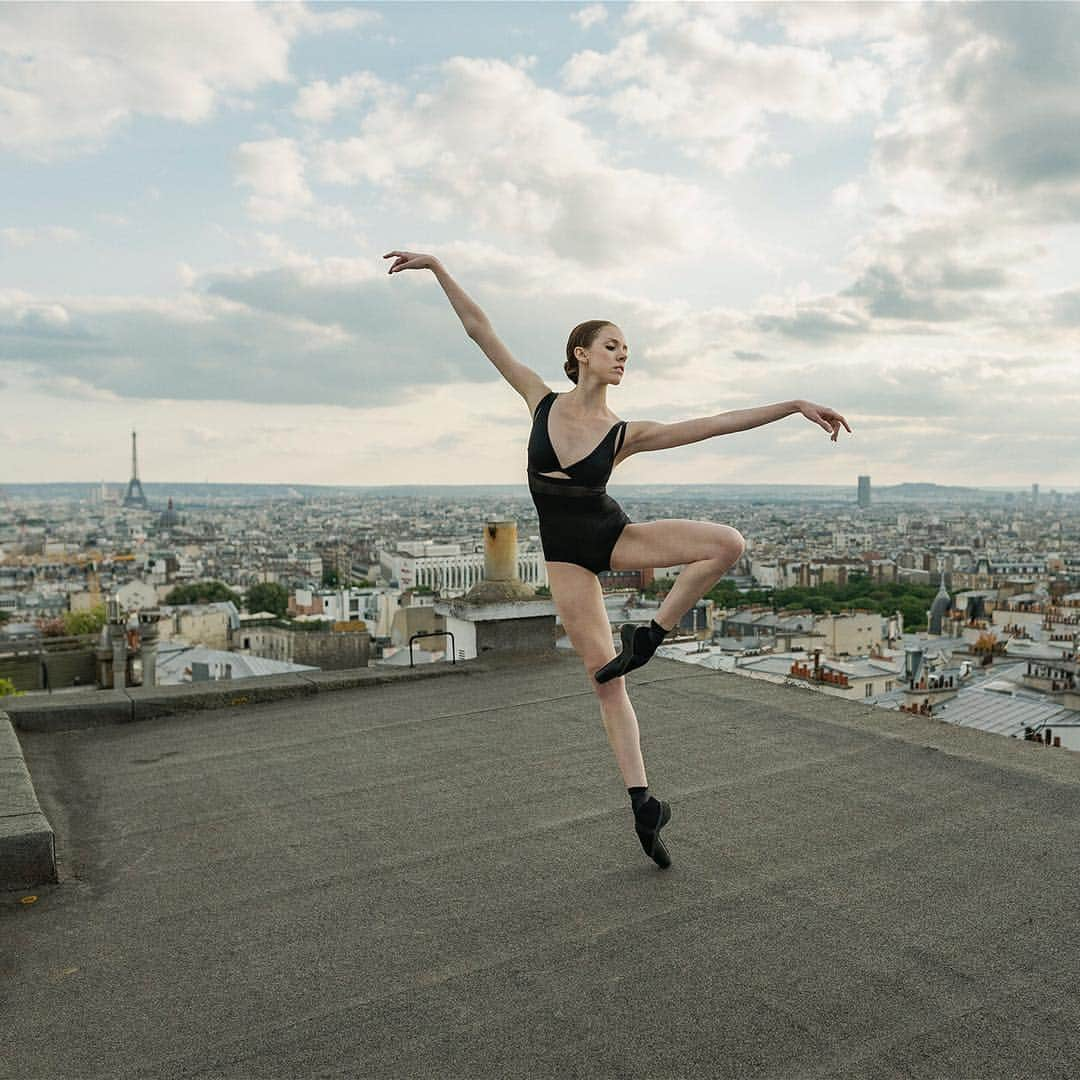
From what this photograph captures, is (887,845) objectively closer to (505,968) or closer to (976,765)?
(976,765)

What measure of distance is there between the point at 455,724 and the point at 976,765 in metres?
2.33

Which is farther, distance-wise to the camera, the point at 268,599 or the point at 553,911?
the point at 268,599

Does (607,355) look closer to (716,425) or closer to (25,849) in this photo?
(716,425)

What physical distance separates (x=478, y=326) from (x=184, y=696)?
2985 mm

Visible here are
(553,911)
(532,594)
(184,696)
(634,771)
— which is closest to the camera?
(553,911)

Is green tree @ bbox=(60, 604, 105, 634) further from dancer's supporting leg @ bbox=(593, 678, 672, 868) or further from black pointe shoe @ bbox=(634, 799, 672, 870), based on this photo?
black pointe shoe @ bbox=(634, 799, 672, 870)

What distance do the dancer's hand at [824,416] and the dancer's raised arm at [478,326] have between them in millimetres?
907

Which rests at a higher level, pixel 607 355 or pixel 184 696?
pixel 607 355

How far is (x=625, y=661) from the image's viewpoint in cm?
316

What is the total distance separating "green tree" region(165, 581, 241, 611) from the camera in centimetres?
7762

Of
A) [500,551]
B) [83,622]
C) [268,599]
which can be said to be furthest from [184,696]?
[268,599]

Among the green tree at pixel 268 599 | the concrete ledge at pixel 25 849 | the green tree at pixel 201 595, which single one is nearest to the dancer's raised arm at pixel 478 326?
the concrete ledge at pixel 25 849

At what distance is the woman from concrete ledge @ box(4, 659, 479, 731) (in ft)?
9.61

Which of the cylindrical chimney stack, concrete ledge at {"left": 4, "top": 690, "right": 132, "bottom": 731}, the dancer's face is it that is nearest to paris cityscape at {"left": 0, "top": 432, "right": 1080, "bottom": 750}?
the cylindrical chimney stack
